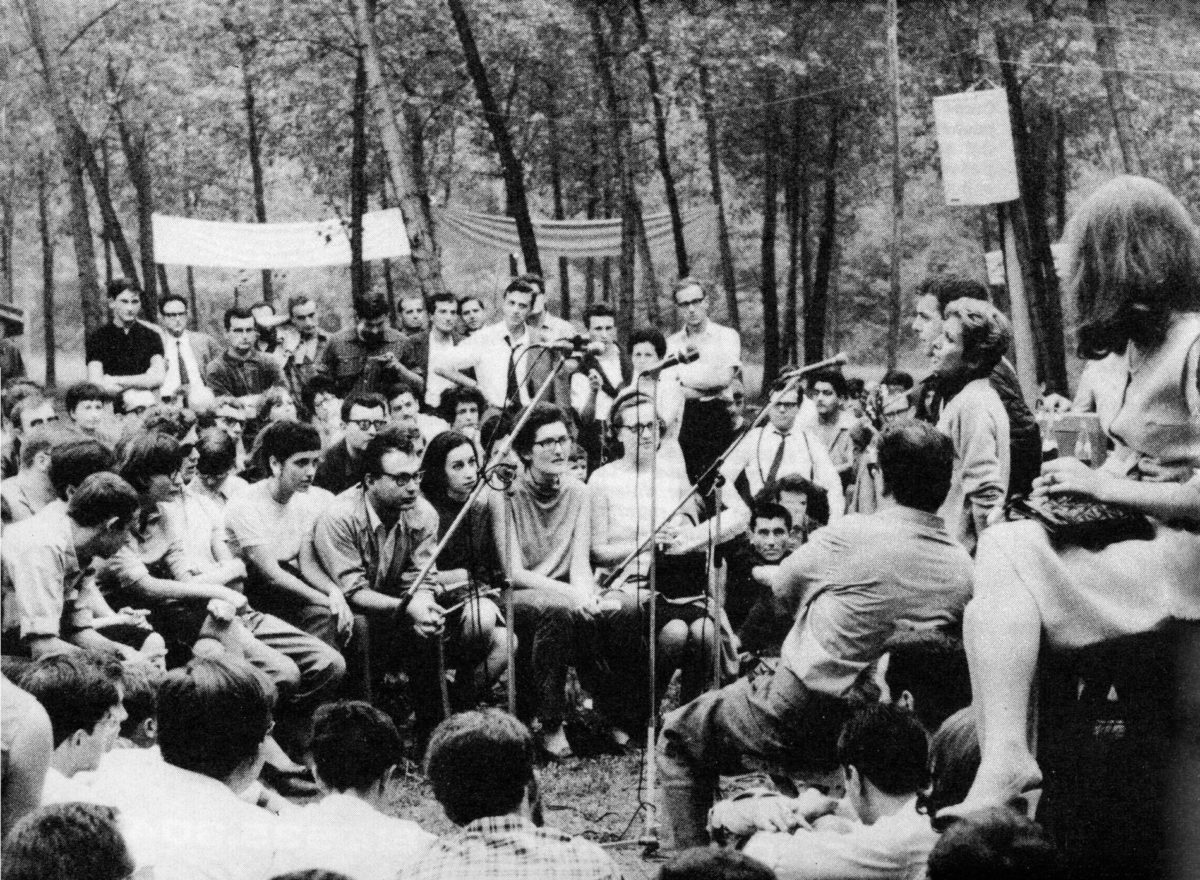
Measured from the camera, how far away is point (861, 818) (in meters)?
3.52

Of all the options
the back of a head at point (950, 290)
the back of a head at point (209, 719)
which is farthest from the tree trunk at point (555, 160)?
the back of a head at point (209, 719)

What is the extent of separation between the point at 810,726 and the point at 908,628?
39 cm

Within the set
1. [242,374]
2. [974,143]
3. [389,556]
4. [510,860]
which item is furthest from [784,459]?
[974,143]

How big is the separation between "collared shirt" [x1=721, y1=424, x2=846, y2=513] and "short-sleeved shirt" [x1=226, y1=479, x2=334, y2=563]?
239 centimetres

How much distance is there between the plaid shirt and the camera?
2918mm

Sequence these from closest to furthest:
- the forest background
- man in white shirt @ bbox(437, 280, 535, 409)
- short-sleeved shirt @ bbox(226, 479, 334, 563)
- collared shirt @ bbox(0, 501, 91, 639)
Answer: collared shirt @ bbox(0, 501, 91, 639) < short-sleeved shirt @ bbox(226, 479, 334, 563) < man in white shirt @ bbox(437, 280, 535, 409) < the forest background

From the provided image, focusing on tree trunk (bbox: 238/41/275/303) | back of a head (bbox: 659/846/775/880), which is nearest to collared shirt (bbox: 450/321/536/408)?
back of a head (bbox: 659/846/775/880)

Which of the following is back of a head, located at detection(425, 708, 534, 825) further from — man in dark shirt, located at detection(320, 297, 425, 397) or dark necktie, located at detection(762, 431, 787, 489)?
man in dark shirt, located at detection(320, 297, 425, 397)

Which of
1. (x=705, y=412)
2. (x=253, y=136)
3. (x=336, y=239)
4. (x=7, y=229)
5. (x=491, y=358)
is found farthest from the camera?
(x=7, y=229)

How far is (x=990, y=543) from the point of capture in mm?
3131

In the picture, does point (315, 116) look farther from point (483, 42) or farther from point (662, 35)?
point (662, 35)

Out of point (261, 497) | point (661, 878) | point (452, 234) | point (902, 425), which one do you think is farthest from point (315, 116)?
point (661, 878)

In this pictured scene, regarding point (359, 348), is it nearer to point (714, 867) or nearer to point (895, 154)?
point (714, 867)

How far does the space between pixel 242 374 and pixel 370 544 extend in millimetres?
3038
